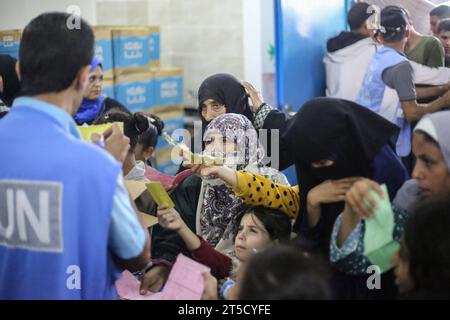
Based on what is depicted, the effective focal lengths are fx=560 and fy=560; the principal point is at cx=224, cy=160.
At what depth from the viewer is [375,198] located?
1.34 metres

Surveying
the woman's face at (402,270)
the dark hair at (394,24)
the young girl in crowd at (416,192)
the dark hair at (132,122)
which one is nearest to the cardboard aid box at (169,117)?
the dark hair at (394,24)

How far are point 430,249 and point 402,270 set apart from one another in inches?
4.0

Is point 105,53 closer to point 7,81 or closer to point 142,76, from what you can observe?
point 142,76

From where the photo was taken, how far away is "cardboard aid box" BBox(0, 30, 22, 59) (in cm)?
369

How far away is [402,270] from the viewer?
128 cm

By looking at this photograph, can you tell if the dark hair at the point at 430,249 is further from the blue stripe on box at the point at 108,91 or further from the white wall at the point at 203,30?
the white wall at the point at 203,30

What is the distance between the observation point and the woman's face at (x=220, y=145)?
207 cm

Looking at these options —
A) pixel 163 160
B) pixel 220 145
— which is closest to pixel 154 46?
pixel 163 160

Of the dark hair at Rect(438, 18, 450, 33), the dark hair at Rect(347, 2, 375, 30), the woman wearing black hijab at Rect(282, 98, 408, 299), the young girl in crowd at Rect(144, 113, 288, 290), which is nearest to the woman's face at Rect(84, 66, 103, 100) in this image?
the young girl in crowd at Rect(144, 113, 288, 290)

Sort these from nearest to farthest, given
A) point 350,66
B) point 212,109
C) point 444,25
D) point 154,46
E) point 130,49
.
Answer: point 212,109 < point 444,25 < point 350,66 < point 130,49 < point 154,46

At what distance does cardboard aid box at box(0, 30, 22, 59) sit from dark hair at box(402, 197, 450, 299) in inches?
124

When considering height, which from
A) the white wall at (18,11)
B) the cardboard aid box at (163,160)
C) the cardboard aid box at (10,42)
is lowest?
the cardboard aid box at (163,160)
